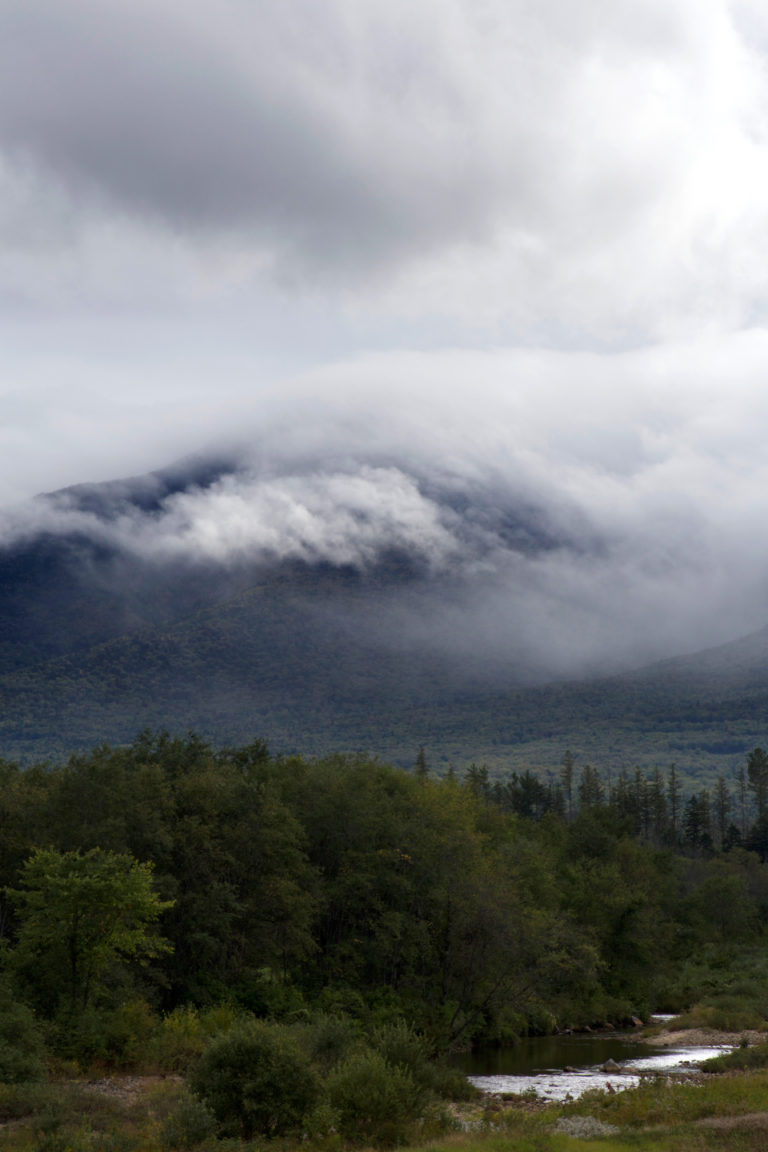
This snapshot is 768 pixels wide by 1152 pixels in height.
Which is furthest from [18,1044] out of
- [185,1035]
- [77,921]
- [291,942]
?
[291,942]

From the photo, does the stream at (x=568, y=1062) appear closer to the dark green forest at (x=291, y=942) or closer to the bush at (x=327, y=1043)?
the dark green forest at (x=291, y=942)

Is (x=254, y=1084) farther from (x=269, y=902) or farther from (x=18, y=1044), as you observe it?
(x=269, y=902)

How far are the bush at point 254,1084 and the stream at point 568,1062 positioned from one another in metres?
16.5

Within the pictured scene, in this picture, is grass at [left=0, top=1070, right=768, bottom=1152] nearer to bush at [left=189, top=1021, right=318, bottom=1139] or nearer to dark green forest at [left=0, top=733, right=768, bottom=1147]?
dark green forest at [left=0, top=733, right=768, bottom=1147]

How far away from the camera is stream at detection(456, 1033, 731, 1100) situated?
41.2m

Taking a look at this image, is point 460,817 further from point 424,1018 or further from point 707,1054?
point 707,1054

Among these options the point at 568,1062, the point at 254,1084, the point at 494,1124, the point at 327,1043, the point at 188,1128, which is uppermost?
the point at 254,1084

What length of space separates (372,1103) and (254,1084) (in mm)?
3134

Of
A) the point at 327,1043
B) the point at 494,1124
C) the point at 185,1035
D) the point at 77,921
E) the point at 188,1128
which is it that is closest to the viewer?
the point at 188,1128

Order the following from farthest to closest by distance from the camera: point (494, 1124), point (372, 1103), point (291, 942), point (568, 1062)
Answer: point (568, 1062), point (291, 942), point (494, 1124), point (372, 1103)

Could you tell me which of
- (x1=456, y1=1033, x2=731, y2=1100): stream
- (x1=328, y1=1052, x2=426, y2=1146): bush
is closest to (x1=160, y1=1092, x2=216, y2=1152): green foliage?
(x1=328, y1=1052, x2=426, y2=1146): bush

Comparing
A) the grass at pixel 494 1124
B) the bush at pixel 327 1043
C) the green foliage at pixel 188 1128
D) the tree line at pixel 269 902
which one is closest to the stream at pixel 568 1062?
the tree line at pixel 269 902

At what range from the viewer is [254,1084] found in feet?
81.6

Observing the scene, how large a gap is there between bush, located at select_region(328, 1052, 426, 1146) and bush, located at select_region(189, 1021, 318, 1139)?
811 millimetres
